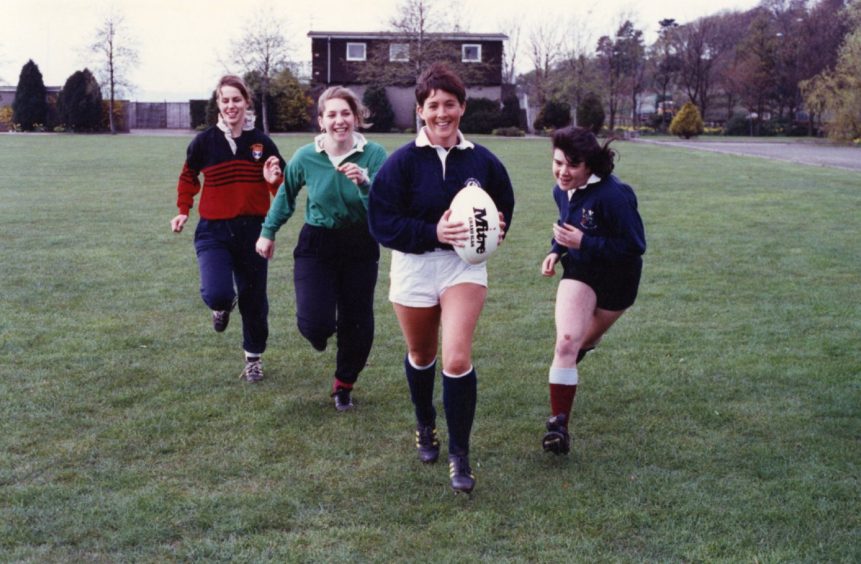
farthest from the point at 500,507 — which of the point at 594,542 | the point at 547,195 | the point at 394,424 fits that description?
the point at 547,195

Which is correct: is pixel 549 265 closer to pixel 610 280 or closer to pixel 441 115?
pixel 610 280

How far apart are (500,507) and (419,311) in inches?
42.3

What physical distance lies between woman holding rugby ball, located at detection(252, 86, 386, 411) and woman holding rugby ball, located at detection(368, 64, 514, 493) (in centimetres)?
88

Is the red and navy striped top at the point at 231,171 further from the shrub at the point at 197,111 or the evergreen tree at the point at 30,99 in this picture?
the evergreen tree at the point at 30,99

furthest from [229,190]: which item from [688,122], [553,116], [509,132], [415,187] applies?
[553,116]

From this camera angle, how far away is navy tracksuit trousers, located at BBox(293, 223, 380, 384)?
603 centimetres

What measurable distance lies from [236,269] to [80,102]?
55.1m

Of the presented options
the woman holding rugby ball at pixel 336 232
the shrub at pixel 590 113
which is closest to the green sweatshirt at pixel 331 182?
the woman holding rugby ball at pixel 336 232

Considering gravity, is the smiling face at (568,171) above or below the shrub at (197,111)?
below

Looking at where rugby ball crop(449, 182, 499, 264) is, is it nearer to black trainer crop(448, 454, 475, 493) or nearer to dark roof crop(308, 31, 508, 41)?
black trainer crop(448, 454, 475, 493)

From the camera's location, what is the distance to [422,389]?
209 inches

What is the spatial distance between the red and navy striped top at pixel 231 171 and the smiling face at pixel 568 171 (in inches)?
85.2

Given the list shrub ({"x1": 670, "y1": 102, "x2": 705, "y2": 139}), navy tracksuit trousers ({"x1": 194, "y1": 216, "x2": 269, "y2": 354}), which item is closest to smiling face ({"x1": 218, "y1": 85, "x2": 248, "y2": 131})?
navy tracksuit trousers ({"x1": 194, "y1": 216, "x2": 269, "y2": 354})

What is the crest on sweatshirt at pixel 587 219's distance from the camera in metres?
5.43
